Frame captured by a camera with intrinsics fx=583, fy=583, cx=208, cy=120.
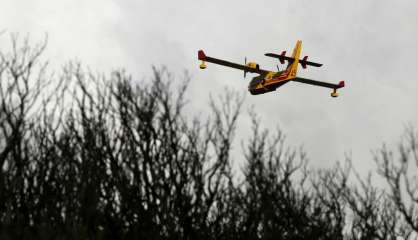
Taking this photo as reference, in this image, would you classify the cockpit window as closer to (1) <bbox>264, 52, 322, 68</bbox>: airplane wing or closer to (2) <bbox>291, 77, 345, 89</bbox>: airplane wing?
(1) <bbox>264, 52, 322, 68</bbox>: airplane wing

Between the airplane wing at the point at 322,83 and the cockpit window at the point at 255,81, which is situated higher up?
the airplane wing at the point at 322,83

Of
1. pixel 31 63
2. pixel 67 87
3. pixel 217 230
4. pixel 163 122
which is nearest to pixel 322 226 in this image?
pixel 217 230

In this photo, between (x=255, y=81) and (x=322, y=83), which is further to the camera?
(x=322, y=83)

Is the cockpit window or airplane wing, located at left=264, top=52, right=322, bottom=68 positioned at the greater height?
airplane wing, located at left=264, top=52, right=322, bottom=68

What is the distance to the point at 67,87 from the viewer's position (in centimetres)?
1698

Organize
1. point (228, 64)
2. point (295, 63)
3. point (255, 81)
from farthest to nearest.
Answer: point (228, 64) → point (255, 81) → point (295, 63)

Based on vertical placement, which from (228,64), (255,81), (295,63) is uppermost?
(228,64)

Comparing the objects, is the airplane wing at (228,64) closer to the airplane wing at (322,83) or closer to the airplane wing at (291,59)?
the airplane wing at (291,59)

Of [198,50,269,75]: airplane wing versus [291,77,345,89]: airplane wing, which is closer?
[198,50,269,75]: airplane wing

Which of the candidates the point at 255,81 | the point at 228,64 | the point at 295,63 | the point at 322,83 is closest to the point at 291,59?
the point at 295,63

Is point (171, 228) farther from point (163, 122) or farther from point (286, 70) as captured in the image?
point (286, 70)

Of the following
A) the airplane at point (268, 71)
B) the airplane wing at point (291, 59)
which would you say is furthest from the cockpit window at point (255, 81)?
the airplane wing at point (291, 59)

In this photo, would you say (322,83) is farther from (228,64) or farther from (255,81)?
(228,64)

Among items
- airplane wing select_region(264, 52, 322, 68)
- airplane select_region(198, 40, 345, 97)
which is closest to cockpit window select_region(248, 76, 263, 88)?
airplane select_region(198, 40, 345, 97)
